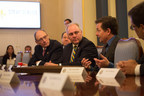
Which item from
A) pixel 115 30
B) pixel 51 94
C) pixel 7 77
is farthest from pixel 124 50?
pixel 51 94

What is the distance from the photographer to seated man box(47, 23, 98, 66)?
2.54m

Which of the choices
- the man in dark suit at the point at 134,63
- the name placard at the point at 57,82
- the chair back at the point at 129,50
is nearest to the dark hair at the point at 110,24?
the chair back at the point at 129,50

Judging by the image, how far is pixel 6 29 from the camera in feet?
29.0

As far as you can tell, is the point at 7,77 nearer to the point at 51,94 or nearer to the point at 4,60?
the point at 51,94

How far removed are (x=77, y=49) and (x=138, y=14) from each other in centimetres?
136

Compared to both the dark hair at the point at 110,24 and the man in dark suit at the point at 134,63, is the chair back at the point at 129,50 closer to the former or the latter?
the man in dark suit at the point at 134,63

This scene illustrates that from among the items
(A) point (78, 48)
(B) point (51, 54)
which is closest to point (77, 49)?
(A) point (78, 48)

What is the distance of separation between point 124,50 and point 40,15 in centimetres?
761

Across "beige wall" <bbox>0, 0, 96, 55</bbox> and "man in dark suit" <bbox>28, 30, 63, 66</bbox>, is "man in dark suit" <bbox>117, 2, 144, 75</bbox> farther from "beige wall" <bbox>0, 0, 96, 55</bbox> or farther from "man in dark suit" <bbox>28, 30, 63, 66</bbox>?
"beige wall" <bbox>0, 0, 96, 55</bbox>

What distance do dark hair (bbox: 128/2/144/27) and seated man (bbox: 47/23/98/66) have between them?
110 cm

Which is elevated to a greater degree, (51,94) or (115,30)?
(115,30)

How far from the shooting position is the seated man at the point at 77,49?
2.54 metres

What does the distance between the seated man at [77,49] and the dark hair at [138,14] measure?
110 cm

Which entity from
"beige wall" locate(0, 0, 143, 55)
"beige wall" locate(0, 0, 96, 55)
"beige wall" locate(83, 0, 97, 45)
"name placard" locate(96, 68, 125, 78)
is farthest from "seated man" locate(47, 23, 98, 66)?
"beige wall" locate(0, 0, 96, 55)
